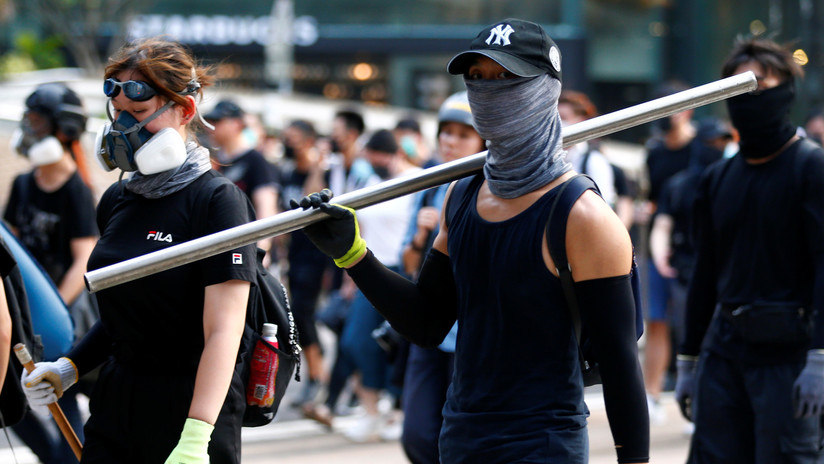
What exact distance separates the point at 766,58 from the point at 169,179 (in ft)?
7.49

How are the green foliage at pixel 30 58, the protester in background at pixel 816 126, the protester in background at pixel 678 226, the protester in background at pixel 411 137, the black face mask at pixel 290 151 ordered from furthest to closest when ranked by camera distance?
the green foliage at pixel 30 58
the protester in background at pixel 816 126
the black face mask at pixel 290 151
the protester in background at pixel 411 137
the protester in background at pixel 678 226

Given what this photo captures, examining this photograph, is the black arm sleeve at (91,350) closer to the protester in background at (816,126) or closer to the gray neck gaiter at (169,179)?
the gray neck gaiter at (169,179)

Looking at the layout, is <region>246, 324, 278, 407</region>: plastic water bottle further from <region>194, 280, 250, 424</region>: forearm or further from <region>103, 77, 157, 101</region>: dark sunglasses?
<region>103, 77, 157, 101</region>: dark sunglasses

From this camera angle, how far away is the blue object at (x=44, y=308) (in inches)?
153

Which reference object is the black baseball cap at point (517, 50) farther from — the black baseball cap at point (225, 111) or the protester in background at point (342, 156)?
the protester in background at point (342, 156)

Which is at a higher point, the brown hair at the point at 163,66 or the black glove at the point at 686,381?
the brown hair at the point at 163,66

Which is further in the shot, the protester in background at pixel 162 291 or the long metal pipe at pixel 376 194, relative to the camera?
the protester in background at pixel 162 291

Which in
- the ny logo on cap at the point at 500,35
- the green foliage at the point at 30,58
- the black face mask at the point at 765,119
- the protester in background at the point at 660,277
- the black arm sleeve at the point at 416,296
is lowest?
the protester in background at the point at 660,277

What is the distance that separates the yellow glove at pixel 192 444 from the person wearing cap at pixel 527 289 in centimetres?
58

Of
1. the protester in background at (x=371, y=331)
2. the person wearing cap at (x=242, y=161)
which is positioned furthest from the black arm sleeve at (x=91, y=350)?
the person wearing cap at (x=242, y=161)

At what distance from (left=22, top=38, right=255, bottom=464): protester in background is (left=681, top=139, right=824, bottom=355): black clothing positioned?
192cm

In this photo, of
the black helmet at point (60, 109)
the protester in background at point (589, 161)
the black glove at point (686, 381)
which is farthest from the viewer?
the protester in background at point (589, 161)

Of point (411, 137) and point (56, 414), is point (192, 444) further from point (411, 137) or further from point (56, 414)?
point (411, 137)

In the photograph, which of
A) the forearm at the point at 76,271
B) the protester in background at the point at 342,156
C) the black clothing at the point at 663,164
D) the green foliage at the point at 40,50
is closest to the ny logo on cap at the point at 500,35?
the forearm at the point at 76,271
